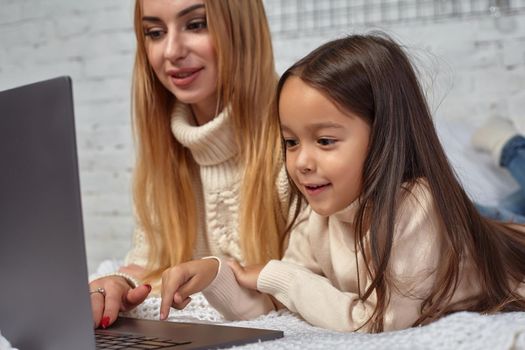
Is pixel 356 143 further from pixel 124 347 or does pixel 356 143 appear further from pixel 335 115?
pixel 124 347

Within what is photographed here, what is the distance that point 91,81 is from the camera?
301cm

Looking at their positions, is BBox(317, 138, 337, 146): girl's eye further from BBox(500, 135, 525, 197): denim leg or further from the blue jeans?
BBox(500, 135, 525, 197): denim leg

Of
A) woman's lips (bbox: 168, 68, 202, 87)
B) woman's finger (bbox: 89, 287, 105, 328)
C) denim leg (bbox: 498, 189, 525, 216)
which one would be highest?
woman's lips (bbox: 168, 68, 202, 87)

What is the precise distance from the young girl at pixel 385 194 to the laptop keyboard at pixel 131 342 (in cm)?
30

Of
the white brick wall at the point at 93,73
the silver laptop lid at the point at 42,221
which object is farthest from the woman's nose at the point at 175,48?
the white brick wall at the point at 93,73

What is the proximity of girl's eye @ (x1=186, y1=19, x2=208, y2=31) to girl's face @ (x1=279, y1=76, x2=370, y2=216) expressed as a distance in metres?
0.51

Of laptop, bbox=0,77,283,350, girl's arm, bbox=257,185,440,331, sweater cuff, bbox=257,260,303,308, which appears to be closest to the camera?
laptop, bbox=0,77,283,350

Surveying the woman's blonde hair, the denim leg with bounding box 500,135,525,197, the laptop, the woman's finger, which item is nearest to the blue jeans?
the denim leg with bounding box 500,135,525,197

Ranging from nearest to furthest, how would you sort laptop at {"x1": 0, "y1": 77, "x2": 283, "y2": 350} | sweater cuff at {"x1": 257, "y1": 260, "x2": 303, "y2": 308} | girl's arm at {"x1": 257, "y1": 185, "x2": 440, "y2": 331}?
1. laptop at {"x1": 0, "y1": 77, "x2": 283, "y2": 350}
2. girl's arm at {"x1": 257, "y1": 185, "x2": 440, "y2": 331}
3. sweater cuff at {"x1": 257, "y1": 260, "x2": 303, "y2": 308}

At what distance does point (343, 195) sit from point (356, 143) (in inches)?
3.0

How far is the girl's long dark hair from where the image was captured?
1120mm

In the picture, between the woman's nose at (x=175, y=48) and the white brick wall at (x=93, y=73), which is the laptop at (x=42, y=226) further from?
the white brick wall at (x=93, y=73)

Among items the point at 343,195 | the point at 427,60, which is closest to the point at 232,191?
the point at 343,195

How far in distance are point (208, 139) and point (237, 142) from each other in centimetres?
6
